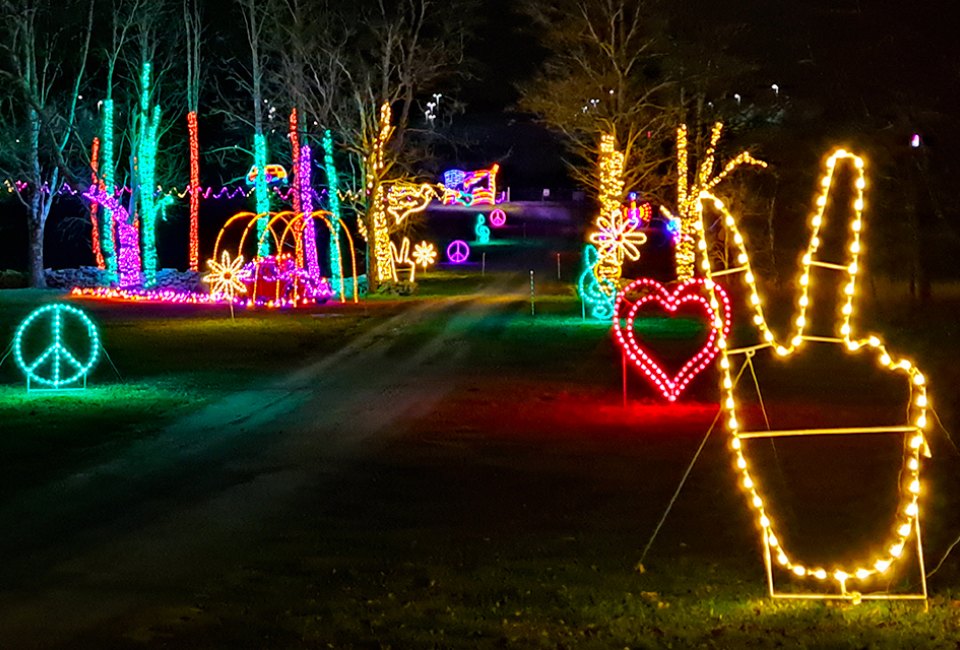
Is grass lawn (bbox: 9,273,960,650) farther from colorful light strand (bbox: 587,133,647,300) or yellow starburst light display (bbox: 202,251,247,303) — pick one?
yellow starburst light display (bbox: 202,251,247,303)

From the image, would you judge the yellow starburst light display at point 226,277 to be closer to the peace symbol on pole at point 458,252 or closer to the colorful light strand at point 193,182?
the colorful light strand at point 193,182

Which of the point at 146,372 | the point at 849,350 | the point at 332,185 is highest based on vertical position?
the point at 332,185

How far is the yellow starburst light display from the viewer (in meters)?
38.1

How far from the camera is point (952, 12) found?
366 inches

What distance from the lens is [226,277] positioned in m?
38.1

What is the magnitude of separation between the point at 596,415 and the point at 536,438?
76.8 inches

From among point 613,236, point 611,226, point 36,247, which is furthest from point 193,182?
point 613,236

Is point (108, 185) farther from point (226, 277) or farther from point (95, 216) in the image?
point (226, 277)

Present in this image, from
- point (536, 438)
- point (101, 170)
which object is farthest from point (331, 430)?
point (101, 170)

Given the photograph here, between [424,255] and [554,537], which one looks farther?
[424,255]

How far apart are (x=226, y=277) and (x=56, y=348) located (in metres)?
19.6

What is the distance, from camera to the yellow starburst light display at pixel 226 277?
125 feet

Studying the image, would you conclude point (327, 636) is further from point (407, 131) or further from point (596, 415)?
point (407, 131)

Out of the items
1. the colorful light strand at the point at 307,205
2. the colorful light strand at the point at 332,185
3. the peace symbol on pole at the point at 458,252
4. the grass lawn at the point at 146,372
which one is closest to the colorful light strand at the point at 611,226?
the grass lawn at the point at 146,372
